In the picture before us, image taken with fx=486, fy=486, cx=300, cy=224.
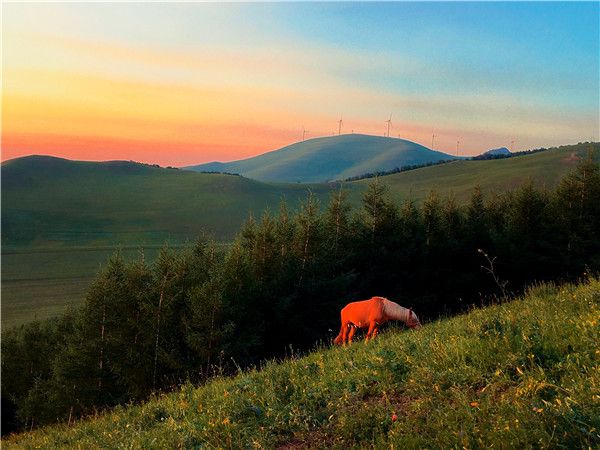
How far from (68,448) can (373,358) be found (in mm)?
6059

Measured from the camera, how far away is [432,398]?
5.99 m

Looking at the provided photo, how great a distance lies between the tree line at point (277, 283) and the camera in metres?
32.9

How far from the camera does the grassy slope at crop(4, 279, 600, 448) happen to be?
4.89 m

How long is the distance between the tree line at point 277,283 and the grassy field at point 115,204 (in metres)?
40.1

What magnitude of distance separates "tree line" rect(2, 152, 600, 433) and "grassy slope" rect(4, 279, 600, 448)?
17.8 metres

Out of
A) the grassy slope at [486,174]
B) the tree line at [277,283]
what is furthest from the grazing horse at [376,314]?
→ the grassy slope at [486,174]

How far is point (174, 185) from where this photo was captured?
18125 centimetres

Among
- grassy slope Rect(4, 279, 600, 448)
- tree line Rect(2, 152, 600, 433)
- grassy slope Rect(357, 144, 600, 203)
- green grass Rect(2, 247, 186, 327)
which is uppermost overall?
grassy slope Rect(357, 144, 600, 203)

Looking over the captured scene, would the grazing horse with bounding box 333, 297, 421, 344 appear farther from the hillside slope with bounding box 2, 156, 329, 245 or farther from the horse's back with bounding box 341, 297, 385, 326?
the hillside slope with bounding box 2, 156, 329, 245

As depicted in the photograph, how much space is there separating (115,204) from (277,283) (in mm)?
132340

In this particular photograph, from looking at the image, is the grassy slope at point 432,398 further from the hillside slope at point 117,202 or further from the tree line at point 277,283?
the hillside slope at point 117,202

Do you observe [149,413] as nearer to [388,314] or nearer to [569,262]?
[388,314]

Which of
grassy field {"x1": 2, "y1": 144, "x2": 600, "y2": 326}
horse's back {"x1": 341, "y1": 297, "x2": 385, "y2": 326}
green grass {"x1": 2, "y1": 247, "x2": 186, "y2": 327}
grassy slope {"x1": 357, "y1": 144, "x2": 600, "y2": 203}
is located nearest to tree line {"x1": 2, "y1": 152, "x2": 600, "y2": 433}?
horse's back {"x1": 341, "y1": 297, "x2": 385, "y2": 326}

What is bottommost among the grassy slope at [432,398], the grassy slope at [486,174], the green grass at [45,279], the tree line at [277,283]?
the green grass at [45,279]
